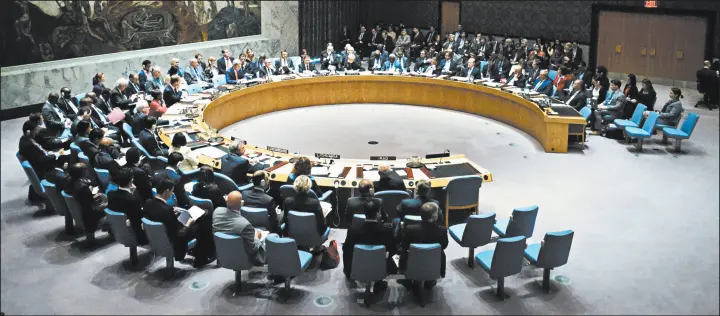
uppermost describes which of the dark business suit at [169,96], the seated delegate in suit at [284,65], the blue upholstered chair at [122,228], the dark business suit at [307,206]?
the seated delegate in suit at [284,65]

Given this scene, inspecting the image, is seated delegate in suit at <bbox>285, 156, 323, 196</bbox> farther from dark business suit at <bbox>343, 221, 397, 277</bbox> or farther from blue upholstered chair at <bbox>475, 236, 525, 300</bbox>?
blue upholstered chair at <bbox>475, 236, 525, 300</bbox>

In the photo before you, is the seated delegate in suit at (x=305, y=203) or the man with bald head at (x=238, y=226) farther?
the seated delegate in suit at (x=305, y=203)

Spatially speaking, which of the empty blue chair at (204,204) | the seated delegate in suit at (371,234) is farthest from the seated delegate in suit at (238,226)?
the seated delegate in suit at (371,234)

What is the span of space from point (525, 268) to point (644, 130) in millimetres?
5944

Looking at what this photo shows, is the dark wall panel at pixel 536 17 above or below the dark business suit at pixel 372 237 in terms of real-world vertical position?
above

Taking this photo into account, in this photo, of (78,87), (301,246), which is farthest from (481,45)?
(301,246)

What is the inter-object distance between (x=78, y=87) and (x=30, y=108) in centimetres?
117

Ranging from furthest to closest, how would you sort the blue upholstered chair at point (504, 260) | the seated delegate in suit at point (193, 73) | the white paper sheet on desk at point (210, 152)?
→ 1. the seated delegate in suit at point (193, 73)
2. the white paper sheet on desk at point (210, 152)
3. the blue upholstered chair at point (504, 260)

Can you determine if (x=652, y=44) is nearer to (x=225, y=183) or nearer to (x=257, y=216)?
(x=225, y=183)

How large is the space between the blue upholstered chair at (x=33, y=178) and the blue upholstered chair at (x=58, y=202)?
40 cm

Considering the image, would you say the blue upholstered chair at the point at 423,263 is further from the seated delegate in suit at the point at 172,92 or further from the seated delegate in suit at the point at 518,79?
the seated delegate in suit at the point at 518,79

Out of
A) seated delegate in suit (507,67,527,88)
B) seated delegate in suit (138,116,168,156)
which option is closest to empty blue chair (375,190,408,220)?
seated delegate in suit (138,116,168,156)

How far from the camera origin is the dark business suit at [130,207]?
7273mm

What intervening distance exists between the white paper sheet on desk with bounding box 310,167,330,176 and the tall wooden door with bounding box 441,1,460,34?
15516 millimetres
